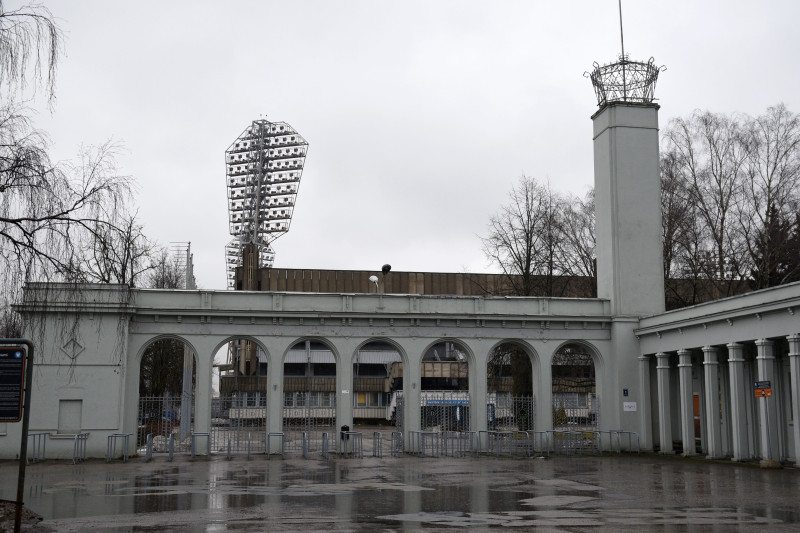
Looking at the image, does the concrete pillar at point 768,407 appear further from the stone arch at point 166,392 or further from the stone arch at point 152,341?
the stone arch at point 152,341

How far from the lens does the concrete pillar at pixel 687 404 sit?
31406 millimetres

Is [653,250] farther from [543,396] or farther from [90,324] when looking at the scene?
[90,324]

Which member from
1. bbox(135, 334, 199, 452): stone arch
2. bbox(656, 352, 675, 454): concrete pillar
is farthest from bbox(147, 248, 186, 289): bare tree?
bbox(656, 352, 675, 454): concrete pillar

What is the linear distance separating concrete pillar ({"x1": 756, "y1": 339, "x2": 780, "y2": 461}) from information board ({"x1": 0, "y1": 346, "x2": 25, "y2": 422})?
74.2 feet

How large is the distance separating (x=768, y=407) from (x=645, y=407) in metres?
Answer: 8.52

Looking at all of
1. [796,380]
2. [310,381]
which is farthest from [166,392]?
[796,380]

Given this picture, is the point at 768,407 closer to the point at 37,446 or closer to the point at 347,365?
the point at 347,365

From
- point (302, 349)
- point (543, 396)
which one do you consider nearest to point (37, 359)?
point (543, 396)

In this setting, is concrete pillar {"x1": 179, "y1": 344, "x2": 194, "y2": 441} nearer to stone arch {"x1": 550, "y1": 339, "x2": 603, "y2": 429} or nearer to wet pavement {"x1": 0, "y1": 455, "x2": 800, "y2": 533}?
wet pavement {"x1": 0, "y1": 455, "x2": 800, "y2": 533}

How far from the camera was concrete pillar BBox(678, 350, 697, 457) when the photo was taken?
3141cm

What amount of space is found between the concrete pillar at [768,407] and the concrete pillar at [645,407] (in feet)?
26.3

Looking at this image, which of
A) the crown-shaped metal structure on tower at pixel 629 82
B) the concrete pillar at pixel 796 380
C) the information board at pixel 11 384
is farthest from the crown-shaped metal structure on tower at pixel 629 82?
the information board at pixel 11 384

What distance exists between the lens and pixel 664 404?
33.4 metres

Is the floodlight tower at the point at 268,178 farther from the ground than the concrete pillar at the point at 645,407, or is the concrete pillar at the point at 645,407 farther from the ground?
the floodlight tower at the point at 268,178
